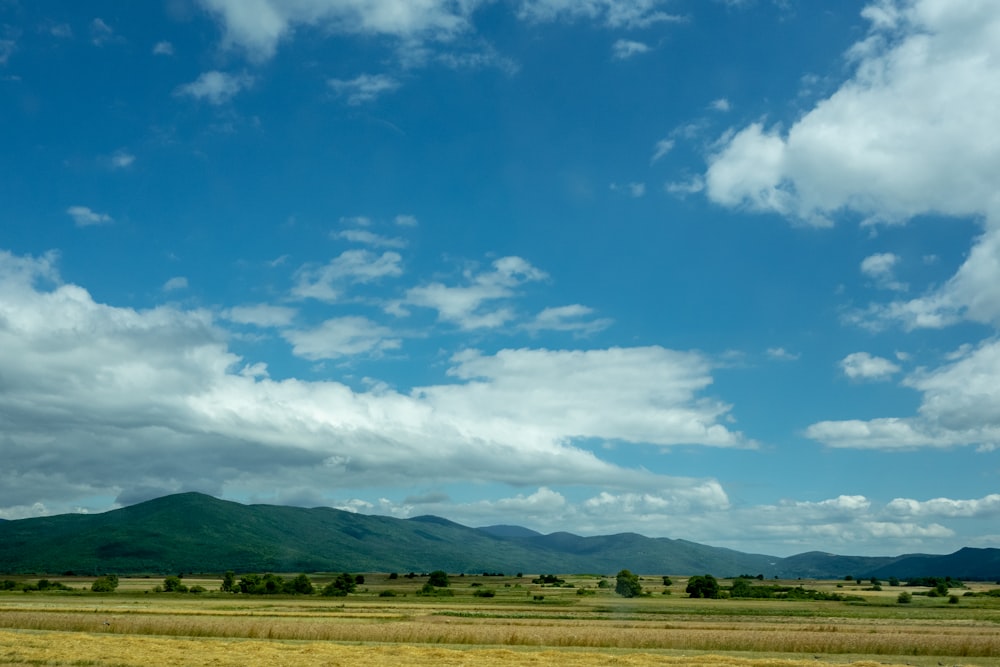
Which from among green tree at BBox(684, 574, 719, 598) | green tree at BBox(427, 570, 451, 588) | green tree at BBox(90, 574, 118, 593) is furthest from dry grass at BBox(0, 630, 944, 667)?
green tree at BBox(427, 570, 451, 588)

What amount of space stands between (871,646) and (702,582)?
312 ft

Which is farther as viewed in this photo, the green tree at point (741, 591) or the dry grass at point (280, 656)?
the green tree at point (741, 591)

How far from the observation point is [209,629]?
184ft

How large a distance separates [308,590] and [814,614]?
306ft

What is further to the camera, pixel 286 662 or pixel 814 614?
pixel 814 614

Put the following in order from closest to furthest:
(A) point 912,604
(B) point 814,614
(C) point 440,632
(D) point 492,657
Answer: (D) point 492,657 < (C) point 440,632 < (B) point 814,614 < (A) point 912,604

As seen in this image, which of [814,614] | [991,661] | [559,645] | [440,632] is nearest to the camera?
[991,661]

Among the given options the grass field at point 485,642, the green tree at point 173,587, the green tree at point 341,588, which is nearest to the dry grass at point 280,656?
the grass field at point 485,642

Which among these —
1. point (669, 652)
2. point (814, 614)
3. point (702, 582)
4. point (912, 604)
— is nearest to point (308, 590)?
point (702, 582)

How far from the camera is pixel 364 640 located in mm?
52031

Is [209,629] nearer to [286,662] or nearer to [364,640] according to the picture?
[364,640]

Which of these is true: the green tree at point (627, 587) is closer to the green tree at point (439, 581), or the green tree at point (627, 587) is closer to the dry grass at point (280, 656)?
the green tree at point (439, 581)

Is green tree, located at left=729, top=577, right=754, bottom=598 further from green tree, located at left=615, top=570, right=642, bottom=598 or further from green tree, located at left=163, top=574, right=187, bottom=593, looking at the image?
green tree, located at left=163, top=574, right=187, bottom=593

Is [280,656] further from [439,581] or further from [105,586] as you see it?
[439,581]
